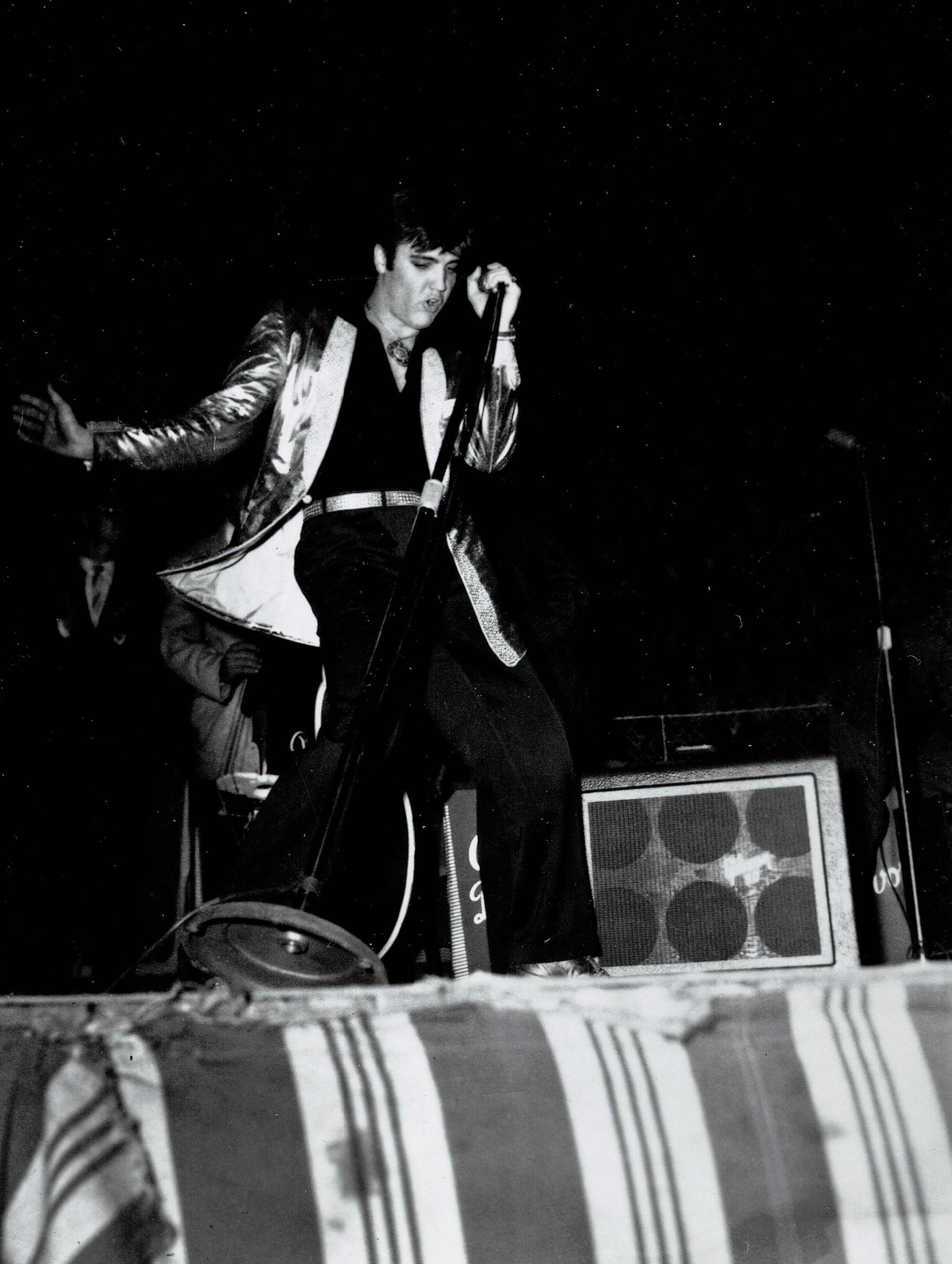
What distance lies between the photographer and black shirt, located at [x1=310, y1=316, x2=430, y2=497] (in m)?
1.89

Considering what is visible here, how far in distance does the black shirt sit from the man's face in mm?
68

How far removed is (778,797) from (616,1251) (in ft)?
5.22

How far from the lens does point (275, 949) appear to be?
1.41m

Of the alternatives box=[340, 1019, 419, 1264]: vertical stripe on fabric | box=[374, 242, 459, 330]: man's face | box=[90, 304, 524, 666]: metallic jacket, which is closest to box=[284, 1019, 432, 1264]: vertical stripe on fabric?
box=[340, 1019, 419, 1264]: vertical stripe on fabric

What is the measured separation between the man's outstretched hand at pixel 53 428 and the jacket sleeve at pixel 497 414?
0.66 metres

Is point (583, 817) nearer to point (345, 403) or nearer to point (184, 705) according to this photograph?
point (345, 403)

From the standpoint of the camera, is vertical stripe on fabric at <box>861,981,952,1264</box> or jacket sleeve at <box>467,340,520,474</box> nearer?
vertical stripe on fabric at <box>861,981,952,1264</box>

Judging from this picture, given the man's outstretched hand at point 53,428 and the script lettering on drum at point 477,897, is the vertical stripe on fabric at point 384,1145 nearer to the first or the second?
the man's outstretched hand at point 53,428

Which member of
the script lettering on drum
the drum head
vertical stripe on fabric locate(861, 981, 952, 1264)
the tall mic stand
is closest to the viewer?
vertical stripe on fabric locate(861, 981, 952, 1264)

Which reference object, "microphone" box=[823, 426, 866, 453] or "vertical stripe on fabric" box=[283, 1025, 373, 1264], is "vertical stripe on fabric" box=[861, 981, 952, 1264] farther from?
"microphone" box=[823, 426, 866, 453]

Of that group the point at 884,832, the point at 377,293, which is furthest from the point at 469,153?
the point at 884,832

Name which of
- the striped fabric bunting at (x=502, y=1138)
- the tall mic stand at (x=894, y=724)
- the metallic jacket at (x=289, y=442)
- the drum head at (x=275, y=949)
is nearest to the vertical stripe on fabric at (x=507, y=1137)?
the striped fabric bunting at (x=502, y=1138)

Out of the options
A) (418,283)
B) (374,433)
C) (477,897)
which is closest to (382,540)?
(374,433)

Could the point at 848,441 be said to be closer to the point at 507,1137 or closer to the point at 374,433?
the point at 374,433
